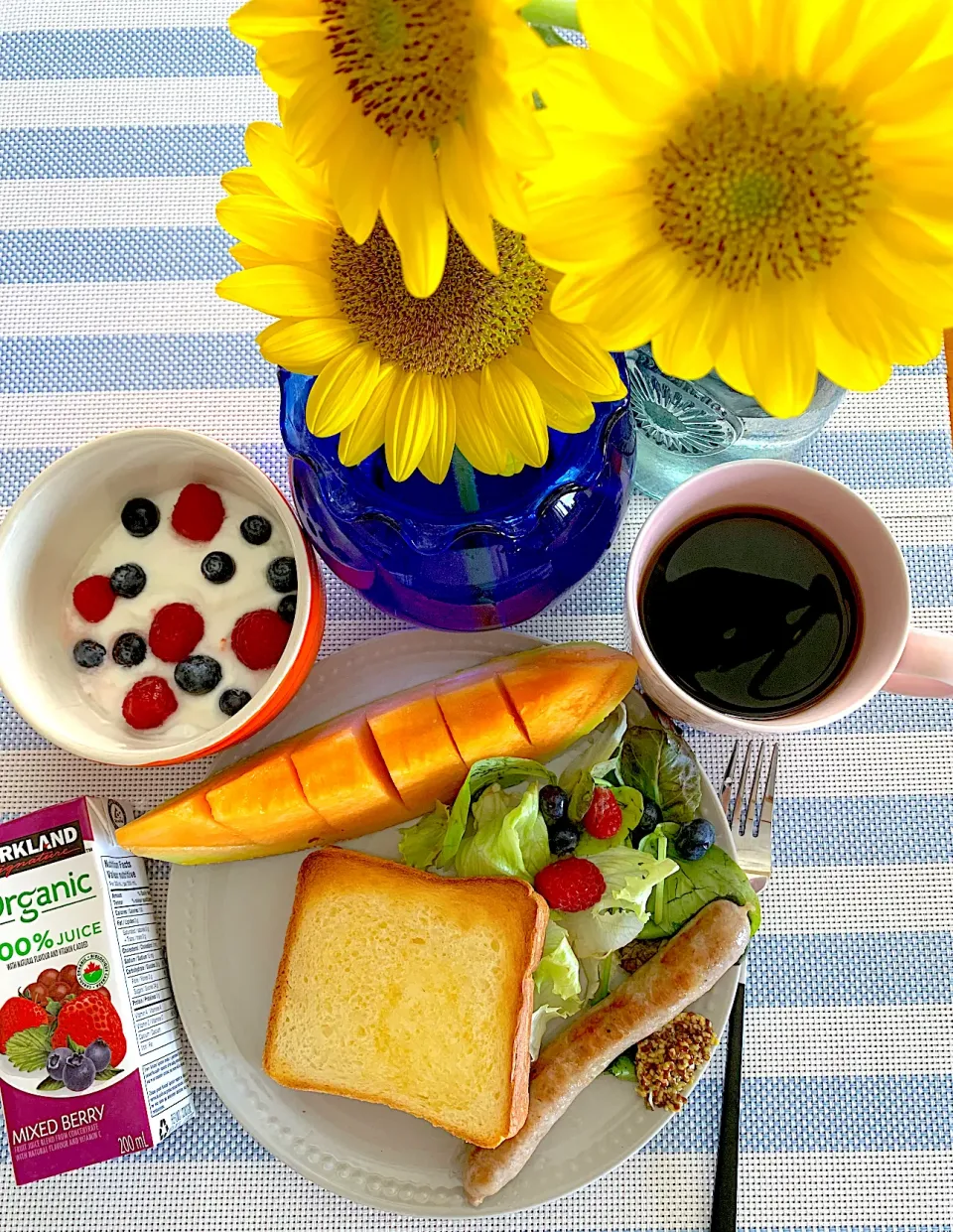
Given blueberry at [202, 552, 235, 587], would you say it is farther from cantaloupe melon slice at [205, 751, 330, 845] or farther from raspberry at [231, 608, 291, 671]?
cantaloupe melon slice at [205, 751, 330, 845]

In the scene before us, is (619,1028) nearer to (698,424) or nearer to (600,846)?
(600,846)

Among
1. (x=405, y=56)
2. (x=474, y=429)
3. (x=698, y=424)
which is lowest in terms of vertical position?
(x=698, y=424)

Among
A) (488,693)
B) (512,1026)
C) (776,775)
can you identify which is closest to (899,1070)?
(776,775)

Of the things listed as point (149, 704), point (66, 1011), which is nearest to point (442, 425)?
point (149, 704)

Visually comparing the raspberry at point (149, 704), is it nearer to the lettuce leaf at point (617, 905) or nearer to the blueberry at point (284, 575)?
the blueberry at point (284, 575)

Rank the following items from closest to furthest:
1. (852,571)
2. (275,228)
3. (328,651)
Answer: (275,228), (852,571), (328,651)
